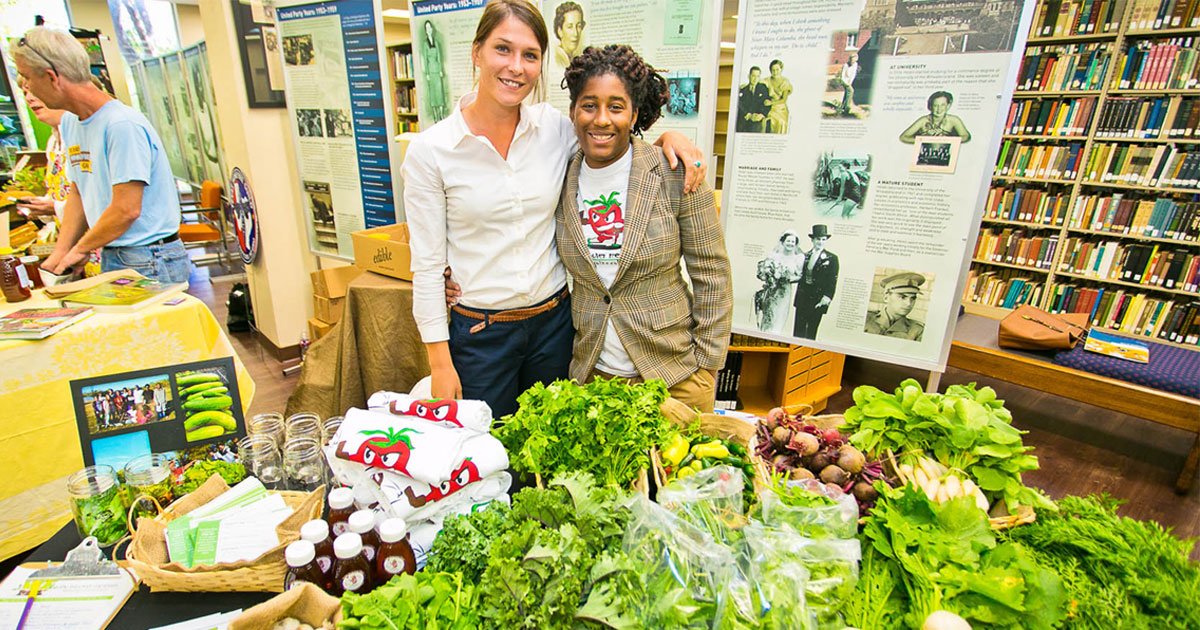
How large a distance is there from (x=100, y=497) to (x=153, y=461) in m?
0.14

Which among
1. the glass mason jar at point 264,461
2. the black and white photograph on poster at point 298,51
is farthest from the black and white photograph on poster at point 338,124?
the glass mason jar at point 264,461

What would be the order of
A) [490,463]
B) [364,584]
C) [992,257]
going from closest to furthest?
[364,584] → [490,463] → [992,257]

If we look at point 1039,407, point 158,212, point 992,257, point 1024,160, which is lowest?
point 1039,407

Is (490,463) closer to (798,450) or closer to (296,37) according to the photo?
(798,450)

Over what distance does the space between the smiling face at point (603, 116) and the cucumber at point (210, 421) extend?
1248 millimetres

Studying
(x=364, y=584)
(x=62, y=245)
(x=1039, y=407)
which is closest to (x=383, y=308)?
(x=62, y=245)

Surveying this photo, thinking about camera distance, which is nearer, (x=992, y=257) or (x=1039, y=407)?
(x=1039, y=407)

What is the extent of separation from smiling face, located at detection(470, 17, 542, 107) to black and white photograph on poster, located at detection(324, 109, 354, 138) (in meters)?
2.14

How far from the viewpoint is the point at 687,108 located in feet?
7.64

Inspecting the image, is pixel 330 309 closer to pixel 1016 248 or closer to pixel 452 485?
pixel 452 485

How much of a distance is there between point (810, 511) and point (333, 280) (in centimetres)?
314

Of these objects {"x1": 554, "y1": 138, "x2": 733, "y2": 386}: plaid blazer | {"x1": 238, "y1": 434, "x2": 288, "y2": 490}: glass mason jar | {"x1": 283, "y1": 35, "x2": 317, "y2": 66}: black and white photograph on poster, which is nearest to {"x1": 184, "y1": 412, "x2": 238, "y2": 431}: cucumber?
{"x1": 238, "y1": 434, "x2": 288, "y2": 490}: glass mason jar

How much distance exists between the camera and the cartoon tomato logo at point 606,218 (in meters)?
1.69

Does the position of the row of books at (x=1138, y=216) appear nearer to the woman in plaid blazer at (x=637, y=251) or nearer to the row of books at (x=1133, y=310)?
the row of books at (x=1133, y=310)
